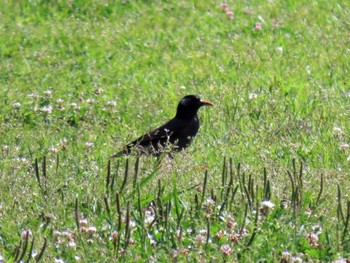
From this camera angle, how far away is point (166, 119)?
8922mm

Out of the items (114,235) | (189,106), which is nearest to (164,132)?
(189,106)

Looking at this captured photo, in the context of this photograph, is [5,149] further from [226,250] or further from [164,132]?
[226,250]

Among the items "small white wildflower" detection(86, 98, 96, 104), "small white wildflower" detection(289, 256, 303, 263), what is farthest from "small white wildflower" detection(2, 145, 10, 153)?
Result: "small white wildflower" detection(289, 256, 303, 263)

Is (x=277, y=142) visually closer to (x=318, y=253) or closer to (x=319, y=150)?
(x=319, y=150)

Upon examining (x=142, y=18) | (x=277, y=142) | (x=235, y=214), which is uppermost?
(x=235, y=214)

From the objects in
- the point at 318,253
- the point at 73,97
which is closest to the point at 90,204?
the point at 318,253

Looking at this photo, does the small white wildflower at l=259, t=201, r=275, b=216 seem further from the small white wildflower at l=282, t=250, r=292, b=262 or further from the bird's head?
the bird's head

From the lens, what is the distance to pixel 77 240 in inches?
205

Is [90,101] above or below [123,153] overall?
below

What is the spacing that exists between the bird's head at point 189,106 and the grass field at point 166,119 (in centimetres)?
21

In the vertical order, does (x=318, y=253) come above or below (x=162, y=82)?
above

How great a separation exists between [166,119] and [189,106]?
1.84 ft

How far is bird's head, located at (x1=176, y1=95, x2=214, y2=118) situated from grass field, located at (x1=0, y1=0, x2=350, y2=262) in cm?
21

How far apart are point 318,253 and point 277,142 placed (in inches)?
111
